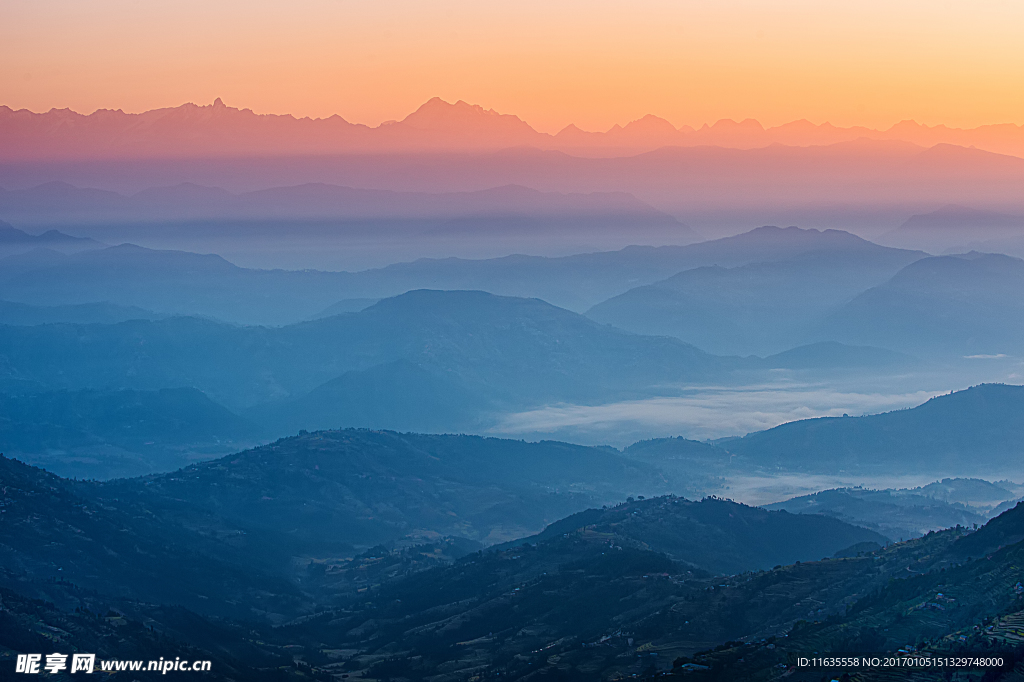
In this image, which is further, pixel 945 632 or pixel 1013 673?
pixel 945 632

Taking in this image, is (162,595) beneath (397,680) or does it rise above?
above

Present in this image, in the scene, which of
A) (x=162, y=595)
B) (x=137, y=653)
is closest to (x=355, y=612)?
(x=162, y=595)

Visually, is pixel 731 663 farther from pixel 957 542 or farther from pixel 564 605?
pixel 564 605

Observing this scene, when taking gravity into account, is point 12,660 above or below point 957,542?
below

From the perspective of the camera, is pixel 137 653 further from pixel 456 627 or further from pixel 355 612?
pixel 355 612

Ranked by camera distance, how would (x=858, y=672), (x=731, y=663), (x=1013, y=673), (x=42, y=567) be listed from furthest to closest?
(x=42, y=567) → (x=731, y=663) → (x=858, y=672) → (x=1013, y=673)

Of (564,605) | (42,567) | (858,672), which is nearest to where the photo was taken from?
(858,672)

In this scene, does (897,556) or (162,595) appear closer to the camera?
(897,556)

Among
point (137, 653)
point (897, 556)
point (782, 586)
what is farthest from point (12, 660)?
point (897, 556)

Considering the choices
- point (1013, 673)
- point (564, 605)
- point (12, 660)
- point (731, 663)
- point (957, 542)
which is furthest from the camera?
point (564, 605)
